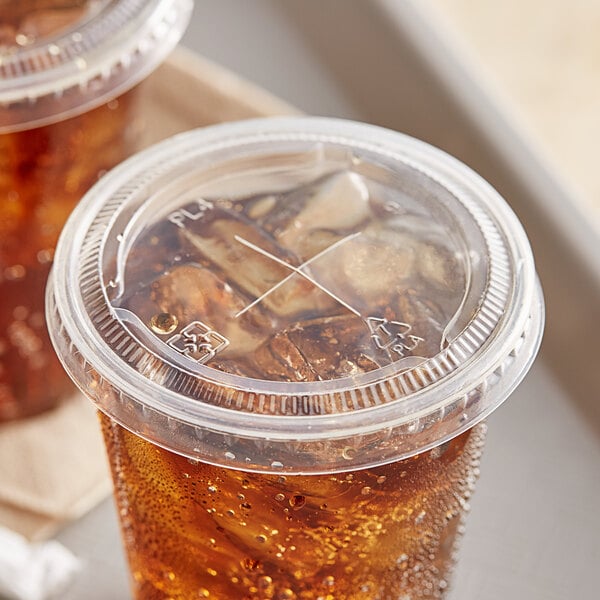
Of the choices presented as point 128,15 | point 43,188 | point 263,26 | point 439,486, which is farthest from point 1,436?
point 263,26

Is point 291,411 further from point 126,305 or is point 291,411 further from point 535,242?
point 535,242

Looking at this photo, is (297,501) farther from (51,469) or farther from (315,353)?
(51,469)

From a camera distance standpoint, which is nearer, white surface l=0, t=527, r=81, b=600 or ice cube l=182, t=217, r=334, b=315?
ice cube l=182, t=217, r=334, b=315

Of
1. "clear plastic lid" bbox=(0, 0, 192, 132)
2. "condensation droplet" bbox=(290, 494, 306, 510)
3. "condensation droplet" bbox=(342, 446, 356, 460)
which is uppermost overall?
"condensation droplet" bbox=(342, 446, 356, 460)

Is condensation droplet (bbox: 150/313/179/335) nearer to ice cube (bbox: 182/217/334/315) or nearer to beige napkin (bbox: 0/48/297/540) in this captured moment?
ice cube (bbox: 182/217/334/315)

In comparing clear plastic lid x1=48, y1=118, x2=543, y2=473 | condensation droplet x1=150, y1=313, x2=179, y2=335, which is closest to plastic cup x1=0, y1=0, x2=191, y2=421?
clear plastic lid x1=48, y1=118, x2=543, y2=473

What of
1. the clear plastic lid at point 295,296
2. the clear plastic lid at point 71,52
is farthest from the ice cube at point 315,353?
the clear plastic lid at point 71,52
